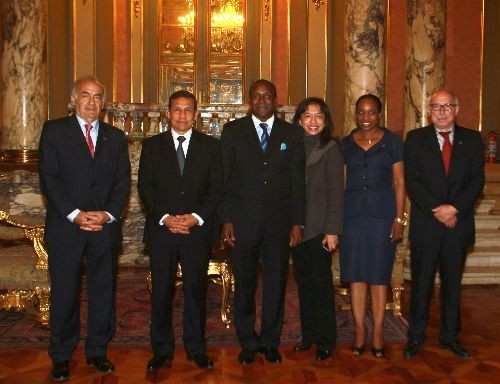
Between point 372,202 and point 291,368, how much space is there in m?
1.19

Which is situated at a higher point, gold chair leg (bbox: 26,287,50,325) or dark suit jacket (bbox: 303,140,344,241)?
dark suit jacket (bbox: 303,140,344,241)

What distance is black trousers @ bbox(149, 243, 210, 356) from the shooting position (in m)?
3.90

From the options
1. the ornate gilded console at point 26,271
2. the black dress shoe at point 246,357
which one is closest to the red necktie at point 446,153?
the black dress shoe at point 246,357

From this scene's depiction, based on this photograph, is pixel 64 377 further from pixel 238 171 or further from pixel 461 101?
pixel 461 101

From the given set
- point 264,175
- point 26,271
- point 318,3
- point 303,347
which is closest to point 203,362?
point 303,347

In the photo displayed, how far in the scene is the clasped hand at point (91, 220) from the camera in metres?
3.77

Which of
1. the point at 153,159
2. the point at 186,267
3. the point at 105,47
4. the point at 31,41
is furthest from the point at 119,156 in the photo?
the point at 105,47

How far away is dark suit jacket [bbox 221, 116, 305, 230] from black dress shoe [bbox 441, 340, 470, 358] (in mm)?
1420

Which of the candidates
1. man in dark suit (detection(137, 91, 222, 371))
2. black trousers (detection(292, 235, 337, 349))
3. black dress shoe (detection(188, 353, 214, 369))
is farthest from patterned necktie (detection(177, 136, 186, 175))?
black dress shoe (detection(188, 353, 214, 369))

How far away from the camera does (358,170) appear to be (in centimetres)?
415

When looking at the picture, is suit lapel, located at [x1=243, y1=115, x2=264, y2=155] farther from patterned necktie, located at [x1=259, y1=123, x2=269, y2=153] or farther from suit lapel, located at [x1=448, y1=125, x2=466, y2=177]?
suit lapel, located at [x1=448, y1=125, x2=466, y2=177]

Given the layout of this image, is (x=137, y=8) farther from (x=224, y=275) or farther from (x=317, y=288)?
(x=317, y=288)

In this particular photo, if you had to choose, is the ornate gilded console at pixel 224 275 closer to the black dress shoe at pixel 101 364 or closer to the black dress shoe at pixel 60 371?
the black dress shoe at pixel 101 364

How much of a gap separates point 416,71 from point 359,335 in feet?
14.2
